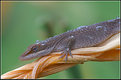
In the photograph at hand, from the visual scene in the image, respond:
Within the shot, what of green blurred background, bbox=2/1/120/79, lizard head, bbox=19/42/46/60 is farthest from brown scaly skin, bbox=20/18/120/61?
green blurred background, bbox=2/1/120/79

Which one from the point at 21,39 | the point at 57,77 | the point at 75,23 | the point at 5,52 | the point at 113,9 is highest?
the point at 113,9

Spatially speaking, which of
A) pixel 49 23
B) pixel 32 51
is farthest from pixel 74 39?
pixel 49 23

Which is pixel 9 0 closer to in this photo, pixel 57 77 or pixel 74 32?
pixel 57 77

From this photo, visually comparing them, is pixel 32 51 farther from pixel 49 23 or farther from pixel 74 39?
pixel 49 23

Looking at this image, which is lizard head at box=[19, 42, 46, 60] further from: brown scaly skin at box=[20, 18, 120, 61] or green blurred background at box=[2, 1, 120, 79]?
green blurred background at box=[2, 1, 120, 79]

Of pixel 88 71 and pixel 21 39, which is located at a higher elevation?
pixel 21 39

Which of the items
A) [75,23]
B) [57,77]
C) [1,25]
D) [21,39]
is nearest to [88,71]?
[57,77]

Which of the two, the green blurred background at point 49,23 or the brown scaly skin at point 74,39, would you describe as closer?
the brown scaly skin at point 74,39

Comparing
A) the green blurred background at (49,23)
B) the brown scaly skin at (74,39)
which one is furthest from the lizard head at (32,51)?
the green blurred background at (49,23)

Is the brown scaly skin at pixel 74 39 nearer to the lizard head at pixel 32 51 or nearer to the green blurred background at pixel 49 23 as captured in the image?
the lizard head at pixel 32 51
